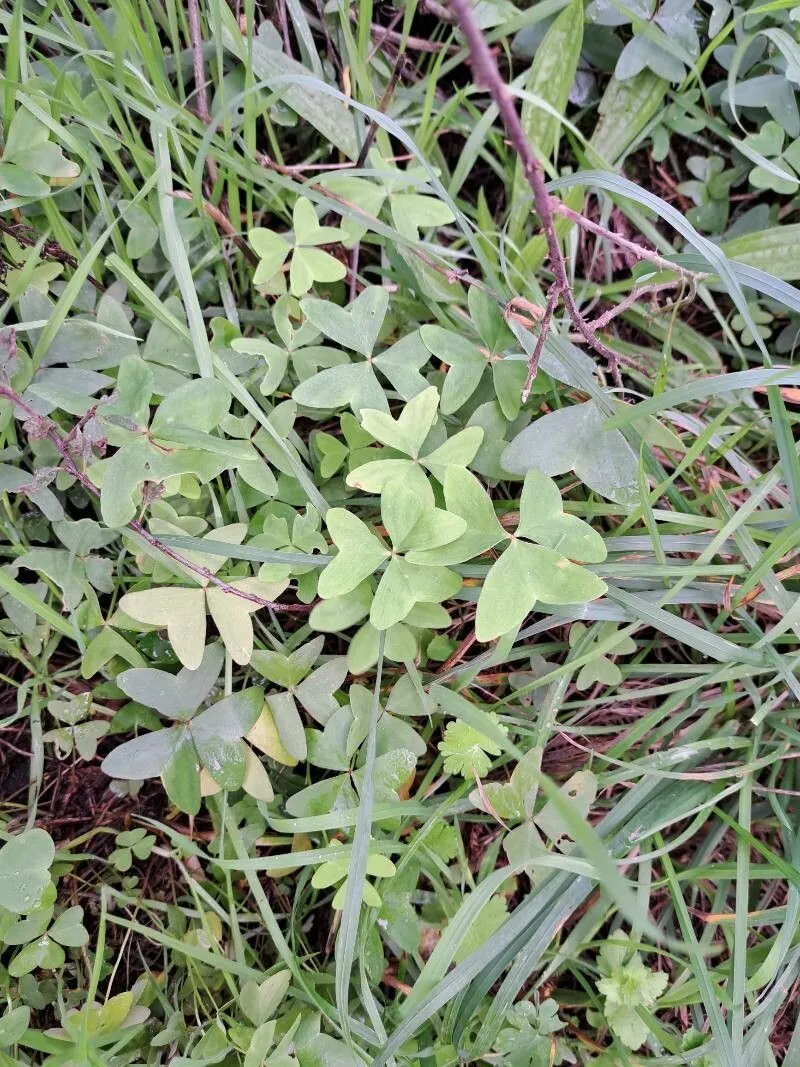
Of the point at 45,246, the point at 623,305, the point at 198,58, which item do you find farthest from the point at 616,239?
the point at 45,246

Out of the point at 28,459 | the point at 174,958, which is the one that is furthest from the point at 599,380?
the point at 174,958

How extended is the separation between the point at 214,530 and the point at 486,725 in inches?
30.2

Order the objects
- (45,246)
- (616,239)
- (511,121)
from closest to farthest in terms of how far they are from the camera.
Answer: (511,121) → (616,239) → (45,246)

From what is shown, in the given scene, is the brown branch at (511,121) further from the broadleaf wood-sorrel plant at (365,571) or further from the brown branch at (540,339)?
the broadleaf wood-sorrel plant at (365,571)

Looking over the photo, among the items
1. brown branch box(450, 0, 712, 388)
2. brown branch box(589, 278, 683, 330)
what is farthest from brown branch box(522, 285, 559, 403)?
brown branch box(589, 278, 683, 330)

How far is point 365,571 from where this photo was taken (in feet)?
5.30

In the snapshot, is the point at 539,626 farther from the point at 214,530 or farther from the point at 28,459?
the point at 28,459

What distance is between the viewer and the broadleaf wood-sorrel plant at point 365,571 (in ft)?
5.47

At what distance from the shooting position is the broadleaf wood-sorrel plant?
1667mm

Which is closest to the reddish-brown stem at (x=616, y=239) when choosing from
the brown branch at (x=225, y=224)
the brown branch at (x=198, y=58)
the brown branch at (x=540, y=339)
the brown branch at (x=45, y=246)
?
the brown branch at (x=540, y=339)

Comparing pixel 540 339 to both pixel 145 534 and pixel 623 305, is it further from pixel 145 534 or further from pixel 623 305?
pixel 145 534

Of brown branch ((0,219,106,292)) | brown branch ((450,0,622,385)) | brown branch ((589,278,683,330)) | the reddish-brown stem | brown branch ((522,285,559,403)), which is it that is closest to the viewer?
brown branch ((450,0,622,385))

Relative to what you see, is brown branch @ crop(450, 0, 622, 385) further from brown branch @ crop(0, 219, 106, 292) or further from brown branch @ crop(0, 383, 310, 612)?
brown branch @ crop(0, 219, 106, 292)

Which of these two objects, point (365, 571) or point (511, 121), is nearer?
point (511, 121)
